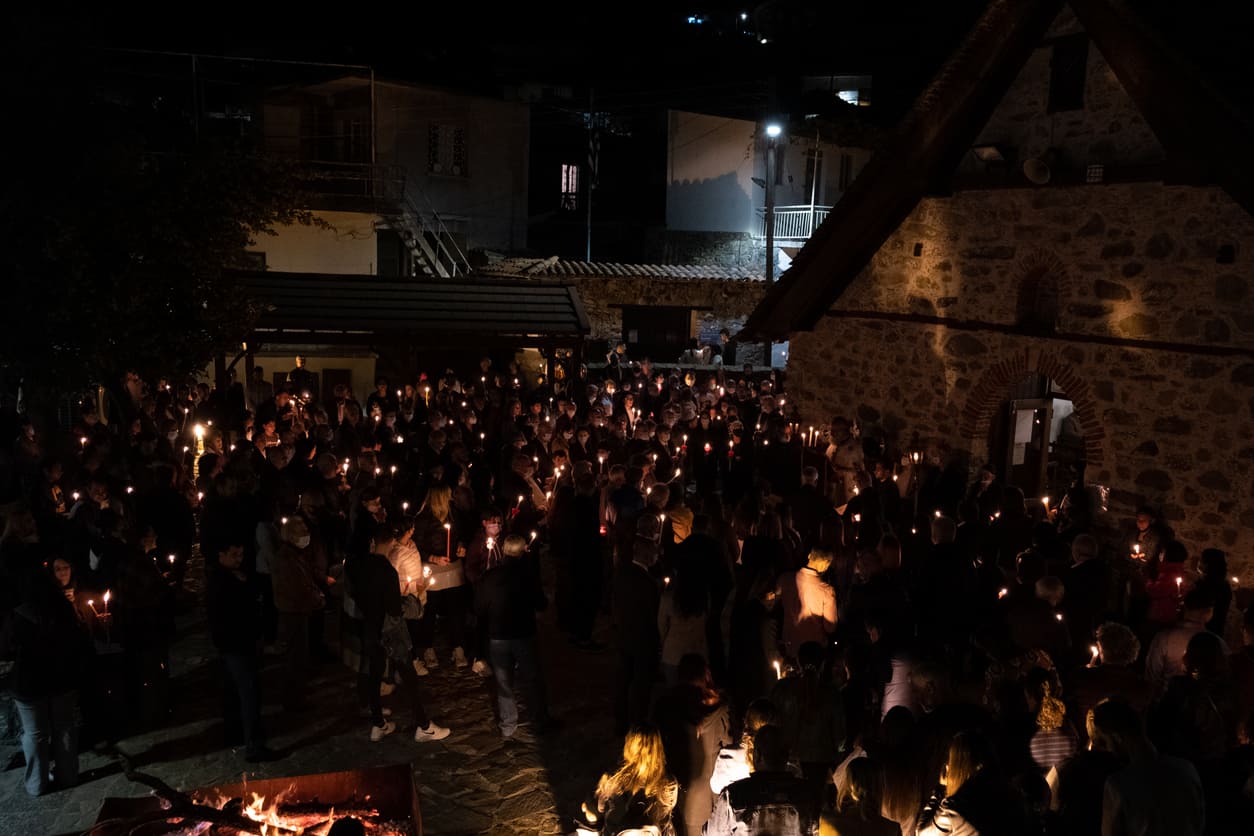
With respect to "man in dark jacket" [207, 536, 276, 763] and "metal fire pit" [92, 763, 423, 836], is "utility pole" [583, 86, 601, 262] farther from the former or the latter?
"metal fire pit" [92, 763, 423, 836]

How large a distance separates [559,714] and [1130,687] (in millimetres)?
4646

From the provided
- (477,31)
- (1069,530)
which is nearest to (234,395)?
(1069,530)

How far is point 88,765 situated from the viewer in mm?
7766

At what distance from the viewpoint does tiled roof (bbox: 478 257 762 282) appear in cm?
2914

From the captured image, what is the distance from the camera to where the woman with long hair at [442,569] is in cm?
936

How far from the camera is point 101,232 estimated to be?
43.4 ft

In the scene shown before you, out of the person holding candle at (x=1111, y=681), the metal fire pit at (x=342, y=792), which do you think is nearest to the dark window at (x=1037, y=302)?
the person holding candle at (x=1111, y=681)

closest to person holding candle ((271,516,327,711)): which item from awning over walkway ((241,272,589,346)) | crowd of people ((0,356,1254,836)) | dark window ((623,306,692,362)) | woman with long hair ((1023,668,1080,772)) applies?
crowd of people ((0,356,1254,836))

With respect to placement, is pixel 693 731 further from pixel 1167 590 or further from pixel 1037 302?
pixel 1037 302

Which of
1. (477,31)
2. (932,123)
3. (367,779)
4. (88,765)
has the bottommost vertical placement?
(88,765)

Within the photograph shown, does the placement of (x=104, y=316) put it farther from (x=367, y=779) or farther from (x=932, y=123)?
(x=932, y=123)

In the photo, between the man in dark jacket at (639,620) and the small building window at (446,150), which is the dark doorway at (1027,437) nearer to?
the man in dark jacket at (639,620)

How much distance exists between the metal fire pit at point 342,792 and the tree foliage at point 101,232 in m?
8.93

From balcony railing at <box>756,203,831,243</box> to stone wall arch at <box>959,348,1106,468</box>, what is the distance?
69.6 feet
